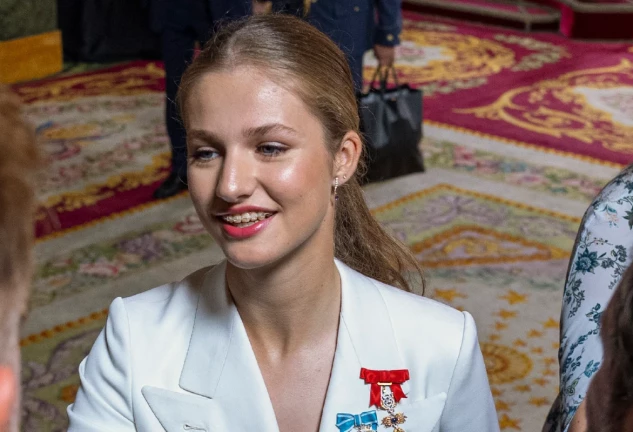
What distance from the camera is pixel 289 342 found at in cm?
166

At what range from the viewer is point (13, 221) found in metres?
0.57

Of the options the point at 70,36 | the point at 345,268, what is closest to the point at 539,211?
the point at 345,268

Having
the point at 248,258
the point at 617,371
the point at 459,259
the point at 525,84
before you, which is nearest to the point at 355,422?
the point at 248,258

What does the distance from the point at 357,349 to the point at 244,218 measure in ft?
1.02

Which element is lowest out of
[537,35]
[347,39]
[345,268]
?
[537,35]

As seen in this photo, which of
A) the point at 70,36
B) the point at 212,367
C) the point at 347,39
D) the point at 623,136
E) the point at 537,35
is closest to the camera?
the point at 212,367

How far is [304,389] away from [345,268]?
23cm

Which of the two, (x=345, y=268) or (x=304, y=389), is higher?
(x=345, y=268)

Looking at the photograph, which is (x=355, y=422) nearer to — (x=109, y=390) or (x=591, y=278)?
(x=109, y=390)

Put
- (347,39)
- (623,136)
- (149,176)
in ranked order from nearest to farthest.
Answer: (347,39) → (149,176) → (623,136)

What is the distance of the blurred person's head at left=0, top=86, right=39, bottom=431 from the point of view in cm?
57

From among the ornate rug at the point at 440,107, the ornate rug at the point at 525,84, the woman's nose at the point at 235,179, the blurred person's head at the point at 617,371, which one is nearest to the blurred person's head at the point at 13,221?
the blurred person's head at the point at 617,371

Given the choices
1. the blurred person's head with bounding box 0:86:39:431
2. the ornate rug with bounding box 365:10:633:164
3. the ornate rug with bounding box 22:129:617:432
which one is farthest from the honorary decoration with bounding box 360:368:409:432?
the ornate rug with bounding box 365:10:633:164

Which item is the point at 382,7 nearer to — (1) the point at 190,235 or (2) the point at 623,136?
(1) the point at 190,235
